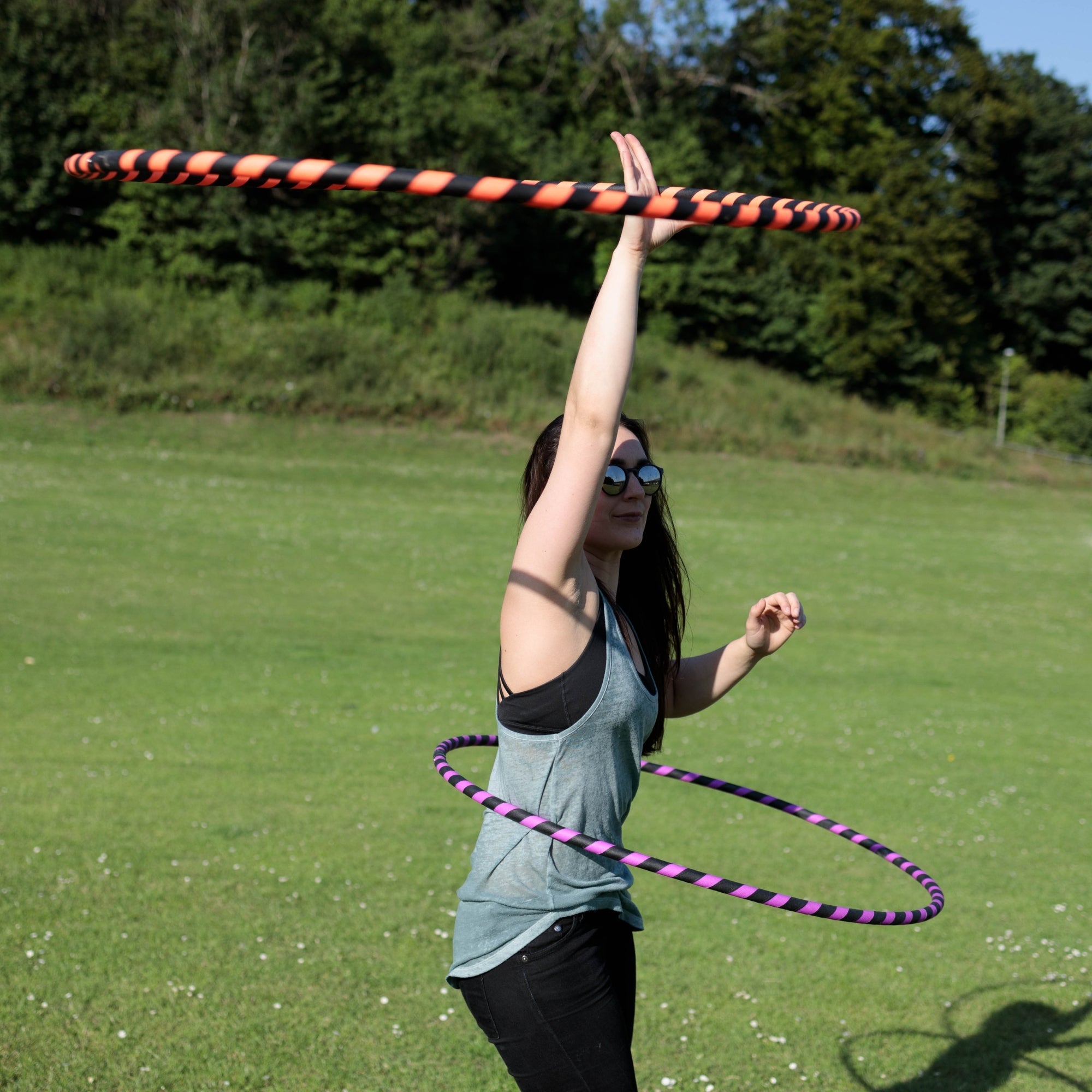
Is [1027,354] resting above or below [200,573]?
above

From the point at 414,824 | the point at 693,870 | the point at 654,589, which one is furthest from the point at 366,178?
the point at 414,824

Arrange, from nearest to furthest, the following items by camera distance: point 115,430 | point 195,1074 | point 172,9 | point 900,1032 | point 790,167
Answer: point 195,1074
point 900,1032
point 115,430
point 172,9
point 790,167

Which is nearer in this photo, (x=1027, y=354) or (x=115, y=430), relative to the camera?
(x=115, y=430)

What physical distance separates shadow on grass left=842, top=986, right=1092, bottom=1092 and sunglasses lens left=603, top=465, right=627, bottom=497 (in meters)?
3.21

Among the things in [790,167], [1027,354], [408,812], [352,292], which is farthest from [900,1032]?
[1027,354]

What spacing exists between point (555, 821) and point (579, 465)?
803mm

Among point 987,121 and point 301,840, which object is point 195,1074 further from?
point 987,121

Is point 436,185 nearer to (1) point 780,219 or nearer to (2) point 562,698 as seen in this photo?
(1) point 780,219

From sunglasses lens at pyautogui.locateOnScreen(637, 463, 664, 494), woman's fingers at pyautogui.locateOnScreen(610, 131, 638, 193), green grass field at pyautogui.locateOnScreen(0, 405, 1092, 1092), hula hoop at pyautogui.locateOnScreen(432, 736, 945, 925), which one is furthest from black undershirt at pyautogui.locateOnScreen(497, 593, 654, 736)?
green grass field at pyautogui.locateOnScreen(0, 405, 1092, 1092)

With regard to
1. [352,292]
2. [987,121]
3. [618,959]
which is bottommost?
[618,959]

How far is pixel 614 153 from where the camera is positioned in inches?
1850

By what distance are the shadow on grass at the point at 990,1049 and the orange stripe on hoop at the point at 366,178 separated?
4.08m

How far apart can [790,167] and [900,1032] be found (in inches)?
2071

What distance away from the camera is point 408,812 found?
761cm
